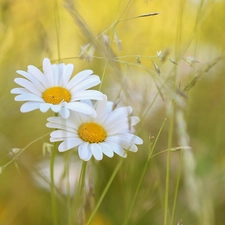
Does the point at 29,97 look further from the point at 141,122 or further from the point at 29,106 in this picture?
the point at 141,122

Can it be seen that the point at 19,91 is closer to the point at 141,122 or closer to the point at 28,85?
the point at 28,85

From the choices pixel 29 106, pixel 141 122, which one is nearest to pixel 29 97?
pixel 29 106

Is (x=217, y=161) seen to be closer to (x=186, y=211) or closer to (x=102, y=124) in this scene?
(x=186, y=211)

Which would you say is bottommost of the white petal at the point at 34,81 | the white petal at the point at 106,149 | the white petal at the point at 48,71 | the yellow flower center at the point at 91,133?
the white petal at the point at 106,149

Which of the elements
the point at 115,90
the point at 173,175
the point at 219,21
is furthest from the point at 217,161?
the point at 219,21

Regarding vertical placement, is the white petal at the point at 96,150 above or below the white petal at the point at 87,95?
below
